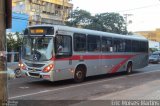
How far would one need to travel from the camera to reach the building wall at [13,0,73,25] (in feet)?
153

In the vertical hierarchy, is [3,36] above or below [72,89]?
above

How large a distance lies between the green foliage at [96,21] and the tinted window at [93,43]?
27329 mm

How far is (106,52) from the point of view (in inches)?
726

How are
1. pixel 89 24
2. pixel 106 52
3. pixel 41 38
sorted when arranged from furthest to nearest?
pixel 89 24 < pixel 106 52 < pixel 41 38

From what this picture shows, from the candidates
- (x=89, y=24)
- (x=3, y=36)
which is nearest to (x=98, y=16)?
(x=89, y=24)

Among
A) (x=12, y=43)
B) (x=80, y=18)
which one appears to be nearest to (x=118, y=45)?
(x=12, y=43)

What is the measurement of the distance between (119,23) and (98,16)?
4022 mm

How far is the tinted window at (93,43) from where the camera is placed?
16.6 m

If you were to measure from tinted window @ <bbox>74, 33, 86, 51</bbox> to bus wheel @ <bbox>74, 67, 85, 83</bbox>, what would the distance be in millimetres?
1068

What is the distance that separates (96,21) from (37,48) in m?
33.1

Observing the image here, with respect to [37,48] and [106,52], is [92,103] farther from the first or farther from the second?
[106,52]

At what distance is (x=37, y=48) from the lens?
14.2 metres

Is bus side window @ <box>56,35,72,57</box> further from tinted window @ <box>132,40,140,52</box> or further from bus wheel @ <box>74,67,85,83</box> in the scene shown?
tinted window @ <box>132,40,140,52</box>

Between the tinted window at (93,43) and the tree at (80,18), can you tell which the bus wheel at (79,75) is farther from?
the tree at (80,18)
